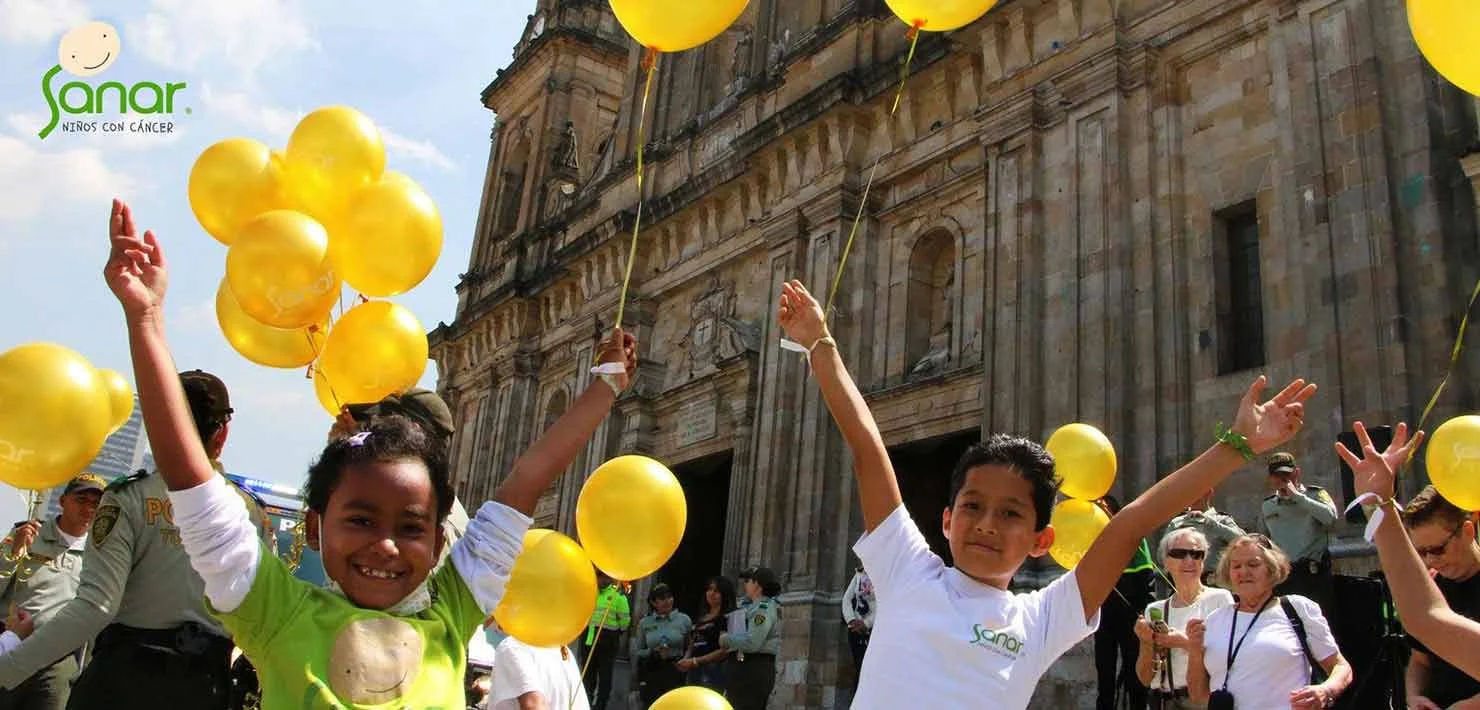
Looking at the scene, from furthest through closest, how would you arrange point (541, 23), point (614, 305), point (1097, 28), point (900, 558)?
point (541, 23) < point (614, 305) < point (1097, 28) < point (900, 558)

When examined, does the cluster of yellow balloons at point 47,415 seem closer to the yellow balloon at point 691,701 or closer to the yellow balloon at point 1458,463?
the yellow balloon at point 691,701

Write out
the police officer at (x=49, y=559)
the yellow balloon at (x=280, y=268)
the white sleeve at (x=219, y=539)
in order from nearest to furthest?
the white sleeve at (x=219, y=539), the yellow balloon at (x=280, y=268), the police officer at (x=49, y=559)

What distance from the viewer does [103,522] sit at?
3.60m

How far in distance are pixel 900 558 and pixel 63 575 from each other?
5.02m

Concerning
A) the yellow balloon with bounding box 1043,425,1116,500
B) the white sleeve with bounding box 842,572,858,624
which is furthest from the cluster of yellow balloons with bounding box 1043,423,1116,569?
the white sleeve with bounding box 842,572,858,624

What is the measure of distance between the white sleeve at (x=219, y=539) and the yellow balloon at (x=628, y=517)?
206 centimetres

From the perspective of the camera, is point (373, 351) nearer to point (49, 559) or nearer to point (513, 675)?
point (513, 675)

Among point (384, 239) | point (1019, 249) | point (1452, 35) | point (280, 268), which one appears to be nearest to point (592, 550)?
point (384, 239)

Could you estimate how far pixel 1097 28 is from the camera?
41.4ft

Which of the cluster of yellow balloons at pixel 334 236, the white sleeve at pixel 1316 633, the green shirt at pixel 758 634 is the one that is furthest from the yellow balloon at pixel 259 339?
the green shirt at pixel 758 634

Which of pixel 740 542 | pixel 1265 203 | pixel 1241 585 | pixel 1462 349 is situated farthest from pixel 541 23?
pixel 1241 585

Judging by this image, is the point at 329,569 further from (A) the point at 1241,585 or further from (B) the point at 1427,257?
(B) the point at 1427,257

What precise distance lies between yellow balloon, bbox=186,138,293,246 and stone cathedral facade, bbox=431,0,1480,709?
8.12 meters

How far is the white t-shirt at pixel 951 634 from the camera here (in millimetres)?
2803
